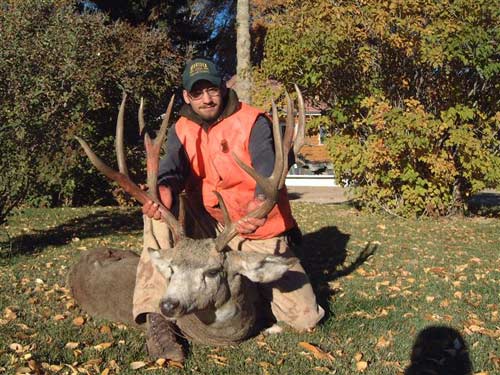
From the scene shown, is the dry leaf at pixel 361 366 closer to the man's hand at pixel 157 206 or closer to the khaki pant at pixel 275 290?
the khaki pant at pixel 275 290

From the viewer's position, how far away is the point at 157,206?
424cm

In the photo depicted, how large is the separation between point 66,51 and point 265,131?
164 inches

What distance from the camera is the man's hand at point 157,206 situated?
423 centimetres

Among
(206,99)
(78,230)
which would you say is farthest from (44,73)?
(206,99)

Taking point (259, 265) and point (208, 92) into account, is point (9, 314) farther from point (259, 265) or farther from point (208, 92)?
point (208, 92)

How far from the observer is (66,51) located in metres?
8.01

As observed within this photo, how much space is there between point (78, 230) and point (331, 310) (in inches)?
223

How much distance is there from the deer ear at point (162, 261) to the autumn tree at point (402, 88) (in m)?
7.14

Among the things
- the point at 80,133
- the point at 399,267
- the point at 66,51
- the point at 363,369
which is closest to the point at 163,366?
the point at 363,369

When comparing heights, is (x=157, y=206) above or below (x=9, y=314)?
above

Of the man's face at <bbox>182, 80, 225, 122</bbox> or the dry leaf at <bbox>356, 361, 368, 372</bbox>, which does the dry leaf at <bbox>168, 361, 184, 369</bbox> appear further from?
the man's face at <bbox>182, 80, 225, 122</bbox>

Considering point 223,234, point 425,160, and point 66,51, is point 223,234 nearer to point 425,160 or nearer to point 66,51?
point 66,51

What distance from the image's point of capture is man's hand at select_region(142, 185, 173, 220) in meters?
4.23

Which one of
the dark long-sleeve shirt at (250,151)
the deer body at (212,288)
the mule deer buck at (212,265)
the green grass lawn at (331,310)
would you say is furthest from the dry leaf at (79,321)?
the dark long-sleeve shirt at (250,151)
